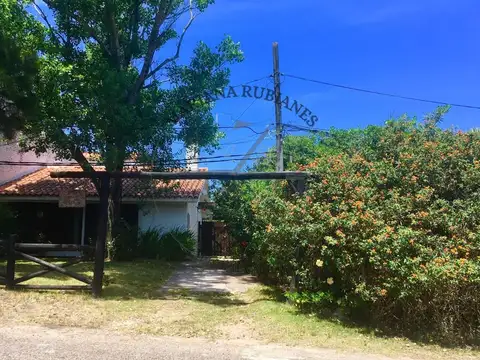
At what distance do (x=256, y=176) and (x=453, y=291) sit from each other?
4460 millimetres

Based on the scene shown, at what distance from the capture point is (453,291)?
6.92 metres

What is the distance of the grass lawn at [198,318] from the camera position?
6852mm

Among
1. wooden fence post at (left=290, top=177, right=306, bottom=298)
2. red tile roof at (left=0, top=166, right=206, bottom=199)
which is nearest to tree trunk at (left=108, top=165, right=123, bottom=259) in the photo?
red tile roof at (left=0, top=166, right=206, bottom=199)

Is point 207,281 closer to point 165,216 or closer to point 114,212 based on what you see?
point 114,212

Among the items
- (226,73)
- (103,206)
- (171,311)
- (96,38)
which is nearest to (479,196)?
(171,311)

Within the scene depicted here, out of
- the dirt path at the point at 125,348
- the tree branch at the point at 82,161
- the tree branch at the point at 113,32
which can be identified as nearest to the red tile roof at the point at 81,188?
the tree branch at the point at 82,161

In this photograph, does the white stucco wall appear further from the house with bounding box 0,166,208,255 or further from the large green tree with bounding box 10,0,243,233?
the large green tree with bounding box 10,0,243,233

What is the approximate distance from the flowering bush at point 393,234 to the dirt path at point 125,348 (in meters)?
1.45

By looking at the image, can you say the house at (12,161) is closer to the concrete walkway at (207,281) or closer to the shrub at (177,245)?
the shrub at (177,245)

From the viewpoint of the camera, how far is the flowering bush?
7027 mm

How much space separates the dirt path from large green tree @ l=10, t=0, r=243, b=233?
18.1 ft

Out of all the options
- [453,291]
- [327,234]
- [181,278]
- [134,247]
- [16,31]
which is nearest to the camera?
[453,291]

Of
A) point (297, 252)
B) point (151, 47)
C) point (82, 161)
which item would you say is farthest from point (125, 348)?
point (151, 47)

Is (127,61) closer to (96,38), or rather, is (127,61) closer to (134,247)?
(96,38)
